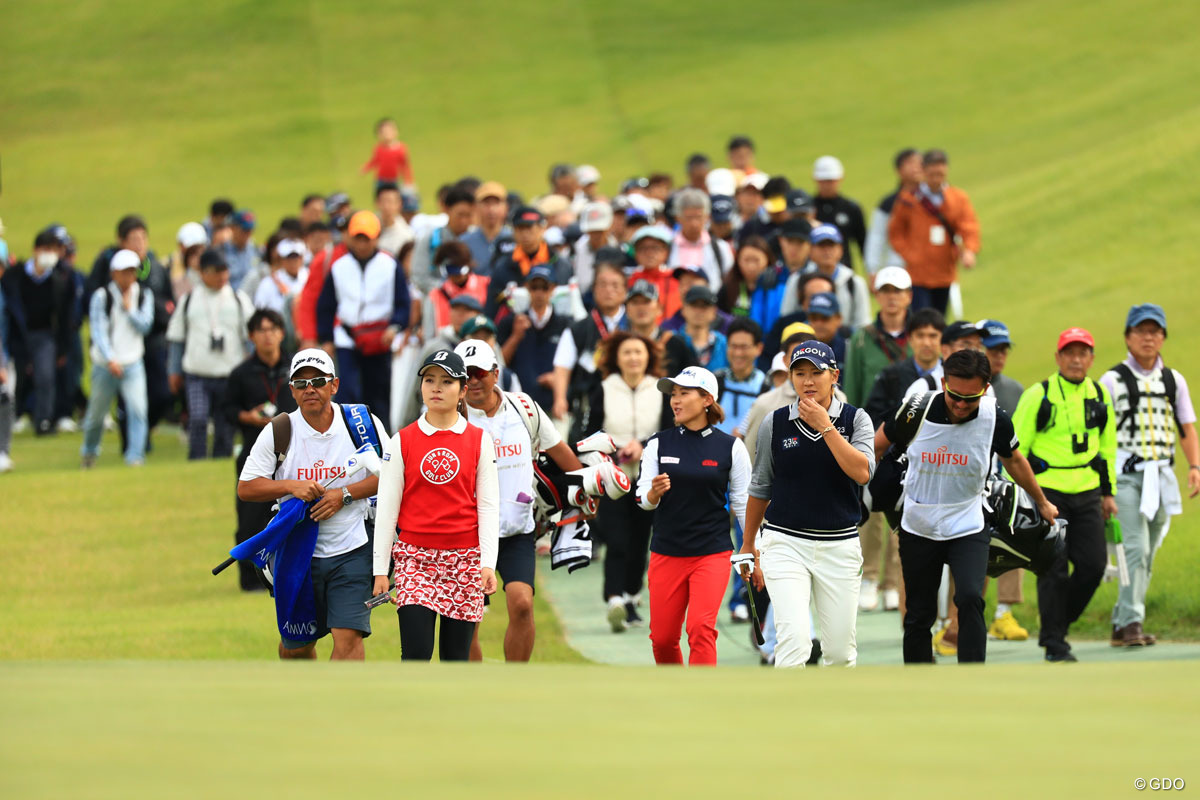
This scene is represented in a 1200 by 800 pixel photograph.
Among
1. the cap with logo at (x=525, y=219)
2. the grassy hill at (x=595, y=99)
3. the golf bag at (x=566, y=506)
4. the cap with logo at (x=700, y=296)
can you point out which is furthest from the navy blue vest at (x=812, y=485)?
the grassy hill at (x=595, y=99)

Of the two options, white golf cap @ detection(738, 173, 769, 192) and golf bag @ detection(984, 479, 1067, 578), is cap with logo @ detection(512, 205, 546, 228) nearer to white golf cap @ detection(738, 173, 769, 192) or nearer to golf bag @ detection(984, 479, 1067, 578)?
white golf cap @ detection(738, 173, 769, 192)

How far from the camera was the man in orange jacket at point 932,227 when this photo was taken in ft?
50.6

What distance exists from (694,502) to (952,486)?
52.2 inches

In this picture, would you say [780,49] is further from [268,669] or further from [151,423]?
[268,669]

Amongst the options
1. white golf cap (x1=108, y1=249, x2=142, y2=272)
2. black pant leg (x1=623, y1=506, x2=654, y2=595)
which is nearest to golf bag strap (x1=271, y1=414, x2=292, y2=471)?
black pant leg (x1=623, y1=506, x2=654, y2=595)

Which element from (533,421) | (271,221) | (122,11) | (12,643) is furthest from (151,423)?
(122,11)

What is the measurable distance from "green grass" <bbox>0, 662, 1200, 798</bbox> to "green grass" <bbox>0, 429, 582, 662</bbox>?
7.34 metres

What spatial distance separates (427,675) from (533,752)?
40cm

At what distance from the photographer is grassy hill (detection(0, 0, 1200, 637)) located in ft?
122

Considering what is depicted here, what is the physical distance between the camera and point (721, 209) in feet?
54.5

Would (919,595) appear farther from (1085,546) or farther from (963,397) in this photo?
(1085,546)

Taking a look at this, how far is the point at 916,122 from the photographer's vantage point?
46.0 meters

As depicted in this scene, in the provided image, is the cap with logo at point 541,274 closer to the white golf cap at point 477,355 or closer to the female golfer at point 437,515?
the white golf cap at point 477,355
